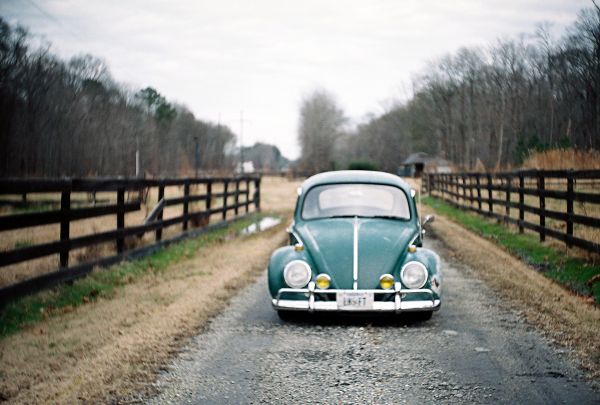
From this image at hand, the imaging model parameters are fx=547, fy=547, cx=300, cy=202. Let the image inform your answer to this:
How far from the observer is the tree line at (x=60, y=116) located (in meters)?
28.3

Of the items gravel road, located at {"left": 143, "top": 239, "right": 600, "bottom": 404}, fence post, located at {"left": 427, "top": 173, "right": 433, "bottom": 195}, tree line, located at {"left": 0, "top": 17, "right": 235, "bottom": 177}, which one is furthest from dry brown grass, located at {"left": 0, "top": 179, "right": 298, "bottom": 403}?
fence post, located at {"left": 427, "top": 173, "right": 433, "bottom": 195}

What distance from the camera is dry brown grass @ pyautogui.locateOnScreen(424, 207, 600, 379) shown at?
454 cm

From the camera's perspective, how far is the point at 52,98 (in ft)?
108

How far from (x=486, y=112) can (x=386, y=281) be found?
180ft

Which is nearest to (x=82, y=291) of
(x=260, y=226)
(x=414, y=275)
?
(x=414, y=275)

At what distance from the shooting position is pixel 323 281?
210 inches

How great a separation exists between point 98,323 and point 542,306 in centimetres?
457

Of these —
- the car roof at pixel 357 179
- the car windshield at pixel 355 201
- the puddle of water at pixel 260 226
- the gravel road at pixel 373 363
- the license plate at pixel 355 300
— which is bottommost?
the gravel road at pixel 373 363

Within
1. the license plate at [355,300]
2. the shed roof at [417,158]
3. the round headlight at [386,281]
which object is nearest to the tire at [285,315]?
the license plate at [355,300]

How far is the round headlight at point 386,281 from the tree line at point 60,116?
24238 millimetres

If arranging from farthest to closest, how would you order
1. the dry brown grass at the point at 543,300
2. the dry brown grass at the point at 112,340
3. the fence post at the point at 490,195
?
the fence post at the point at 490,195, the dry brown grass at the point at 543,300, the dry brown grass at the point at 112,340

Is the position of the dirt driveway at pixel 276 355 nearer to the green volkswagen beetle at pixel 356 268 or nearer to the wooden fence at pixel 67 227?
the green volkswagen beetle at pixel 356 268

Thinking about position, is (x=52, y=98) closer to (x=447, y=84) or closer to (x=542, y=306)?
(x=542, y=306)

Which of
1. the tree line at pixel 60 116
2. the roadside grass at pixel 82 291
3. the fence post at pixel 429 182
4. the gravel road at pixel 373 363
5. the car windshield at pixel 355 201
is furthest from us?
the fence post at pixel 429 182
